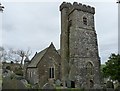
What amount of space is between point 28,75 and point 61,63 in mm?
7558

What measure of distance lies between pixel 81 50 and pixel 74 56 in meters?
1.50

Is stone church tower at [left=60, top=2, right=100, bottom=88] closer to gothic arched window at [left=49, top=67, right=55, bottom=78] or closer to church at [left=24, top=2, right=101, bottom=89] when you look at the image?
church at [left=24, top=2, right=101, bottom=89]

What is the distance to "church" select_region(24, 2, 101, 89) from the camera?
33.4 m

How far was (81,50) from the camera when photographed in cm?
3372

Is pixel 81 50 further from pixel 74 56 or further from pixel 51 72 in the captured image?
pixel 51 72

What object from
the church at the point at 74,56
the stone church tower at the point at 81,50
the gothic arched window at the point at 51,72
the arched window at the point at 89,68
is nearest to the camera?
the stone church tower at the point at 81,50

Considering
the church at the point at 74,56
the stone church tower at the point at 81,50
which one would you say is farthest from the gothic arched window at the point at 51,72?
the stone church tower at the point at 81,50

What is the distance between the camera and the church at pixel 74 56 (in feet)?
110

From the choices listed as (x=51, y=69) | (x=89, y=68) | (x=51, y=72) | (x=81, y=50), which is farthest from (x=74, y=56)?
(x=51, y=72)

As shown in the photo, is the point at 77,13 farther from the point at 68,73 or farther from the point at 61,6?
the point at 68,73

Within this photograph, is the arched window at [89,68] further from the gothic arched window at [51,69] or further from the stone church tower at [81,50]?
the gothic arched window at [51,69]

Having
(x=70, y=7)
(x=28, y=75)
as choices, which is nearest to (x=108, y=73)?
(x=70, y=7)

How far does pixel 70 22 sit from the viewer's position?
1490 inches

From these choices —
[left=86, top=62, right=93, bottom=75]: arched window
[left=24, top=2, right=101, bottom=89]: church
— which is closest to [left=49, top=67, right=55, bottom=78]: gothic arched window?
[left=24, top=2, right=101, bottom=89]: church
